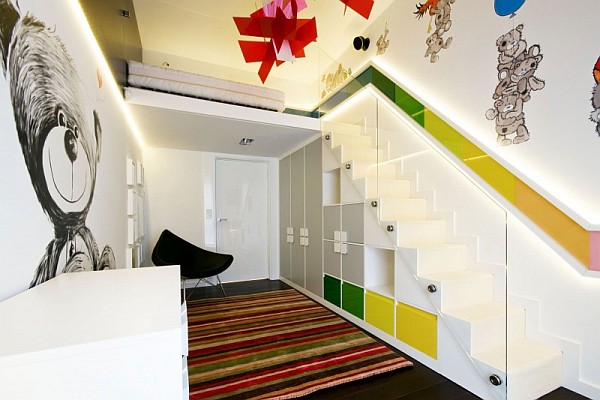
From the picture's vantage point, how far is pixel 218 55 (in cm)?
427

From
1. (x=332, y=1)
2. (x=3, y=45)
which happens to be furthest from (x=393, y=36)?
(x=3, y=45)

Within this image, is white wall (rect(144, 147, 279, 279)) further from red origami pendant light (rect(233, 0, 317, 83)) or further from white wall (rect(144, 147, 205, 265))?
red origami pendant light (rect(233, 0, 317, 83))

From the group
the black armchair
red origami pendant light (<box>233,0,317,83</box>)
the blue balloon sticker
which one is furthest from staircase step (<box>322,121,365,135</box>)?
the black armchair

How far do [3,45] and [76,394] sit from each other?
1.04 m

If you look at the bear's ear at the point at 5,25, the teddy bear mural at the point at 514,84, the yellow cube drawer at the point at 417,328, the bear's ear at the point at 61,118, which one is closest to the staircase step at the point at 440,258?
the yellow cube drawer at the point at 417,328

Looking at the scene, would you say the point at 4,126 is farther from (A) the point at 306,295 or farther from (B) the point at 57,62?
(A) the point at 306,295

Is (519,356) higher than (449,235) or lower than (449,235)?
lower

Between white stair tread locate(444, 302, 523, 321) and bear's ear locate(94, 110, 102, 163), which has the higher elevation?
bear's ear locate(94, 110, 102, 163)

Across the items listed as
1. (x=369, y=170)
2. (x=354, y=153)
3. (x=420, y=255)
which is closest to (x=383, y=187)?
(x=369, y=170)

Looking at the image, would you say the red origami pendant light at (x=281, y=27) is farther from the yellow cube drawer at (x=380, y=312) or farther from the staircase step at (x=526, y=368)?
the staircase step at (x=526, y=368)

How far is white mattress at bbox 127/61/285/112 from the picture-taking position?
271cm

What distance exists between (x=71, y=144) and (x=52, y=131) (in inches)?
7.1

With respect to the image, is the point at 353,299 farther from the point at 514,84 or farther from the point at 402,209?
the point at 514,84

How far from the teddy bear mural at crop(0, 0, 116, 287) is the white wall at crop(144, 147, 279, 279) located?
2.74m
